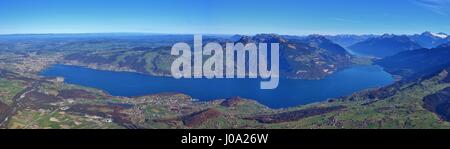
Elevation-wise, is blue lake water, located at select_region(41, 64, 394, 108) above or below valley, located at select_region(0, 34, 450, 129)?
below

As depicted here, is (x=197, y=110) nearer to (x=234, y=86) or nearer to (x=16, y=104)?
(x=16, y=104)

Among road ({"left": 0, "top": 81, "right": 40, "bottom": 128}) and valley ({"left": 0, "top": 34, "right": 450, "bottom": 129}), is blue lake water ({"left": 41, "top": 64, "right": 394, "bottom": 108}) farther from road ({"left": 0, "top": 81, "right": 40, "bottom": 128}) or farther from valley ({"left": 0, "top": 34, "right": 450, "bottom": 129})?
road ({"left": 0, "top": 81, "right": 40, "bottom": 128})

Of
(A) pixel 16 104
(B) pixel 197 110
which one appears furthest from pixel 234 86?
(A) pixel 16 104

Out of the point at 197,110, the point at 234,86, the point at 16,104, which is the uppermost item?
the point at 16,104

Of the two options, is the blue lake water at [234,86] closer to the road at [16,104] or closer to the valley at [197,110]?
the valley at [197,110]

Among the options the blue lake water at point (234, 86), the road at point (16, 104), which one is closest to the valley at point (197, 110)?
the road at point (16, 104)

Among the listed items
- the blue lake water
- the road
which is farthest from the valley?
the blue lake water
